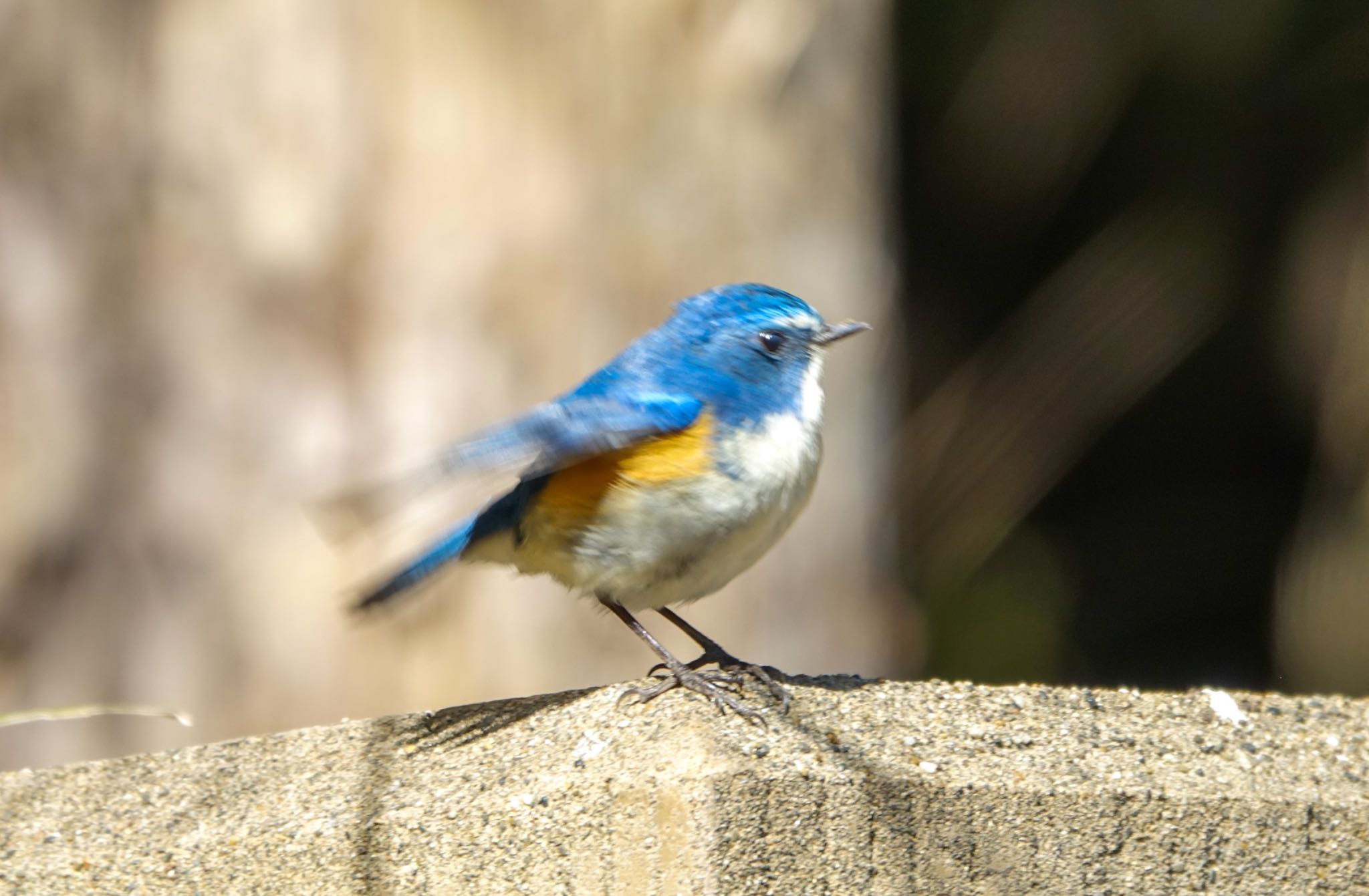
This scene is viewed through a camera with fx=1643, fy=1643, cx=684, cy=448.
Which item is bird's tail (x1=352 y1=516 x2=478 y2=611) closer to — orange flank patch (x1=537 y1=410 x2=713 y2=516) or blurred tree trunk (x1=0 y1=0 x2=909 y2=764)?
orange flank patch (x1=537 y1=410 x2=713 y2=516)

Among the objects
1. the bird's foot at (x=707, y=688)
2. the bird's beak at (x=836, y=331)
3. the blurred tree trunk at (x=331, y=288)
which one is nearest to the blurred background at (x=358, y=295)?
the blurred tree trunk at (x=331, y=288)

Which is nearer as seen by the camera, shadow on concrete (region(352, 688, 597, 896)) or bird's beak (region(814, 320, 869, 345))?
shadow on concrete (region(352, 688, 597, 896))

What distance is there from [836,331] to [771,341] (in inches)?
6.8

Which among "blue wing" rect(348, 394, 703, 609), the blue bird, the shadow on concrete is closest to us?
the shadow on concrete

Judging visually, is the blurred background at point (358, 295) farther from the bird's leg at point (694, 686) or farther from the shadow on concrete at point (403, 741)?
the shadow on concrete at point (403, 741)

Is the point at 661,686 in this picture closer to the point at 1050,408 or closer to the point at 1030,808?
the point at 1030,808

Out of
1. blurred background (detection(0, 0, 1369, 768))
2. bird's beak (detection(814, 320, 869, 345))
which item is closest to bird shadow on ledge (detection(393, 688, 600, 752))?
bird's beak (detection(814, 320, 869, 345))

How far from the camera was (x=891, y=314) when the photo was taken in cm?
473

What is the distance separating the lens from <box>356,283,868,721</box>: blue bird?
2633mm

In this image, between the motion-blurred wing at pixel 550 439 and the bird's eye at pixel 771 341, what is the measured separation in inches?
12.4

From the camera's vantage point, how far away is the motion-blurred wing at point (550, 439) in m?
2.20

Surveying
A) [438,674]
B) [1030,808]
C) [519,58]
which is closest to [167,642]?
[438,674]

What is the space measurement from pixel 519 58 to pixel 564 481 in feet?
6.22

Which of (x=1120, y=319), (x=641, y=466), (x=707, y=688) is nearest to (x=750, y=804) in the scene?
(x=707, y=688)
